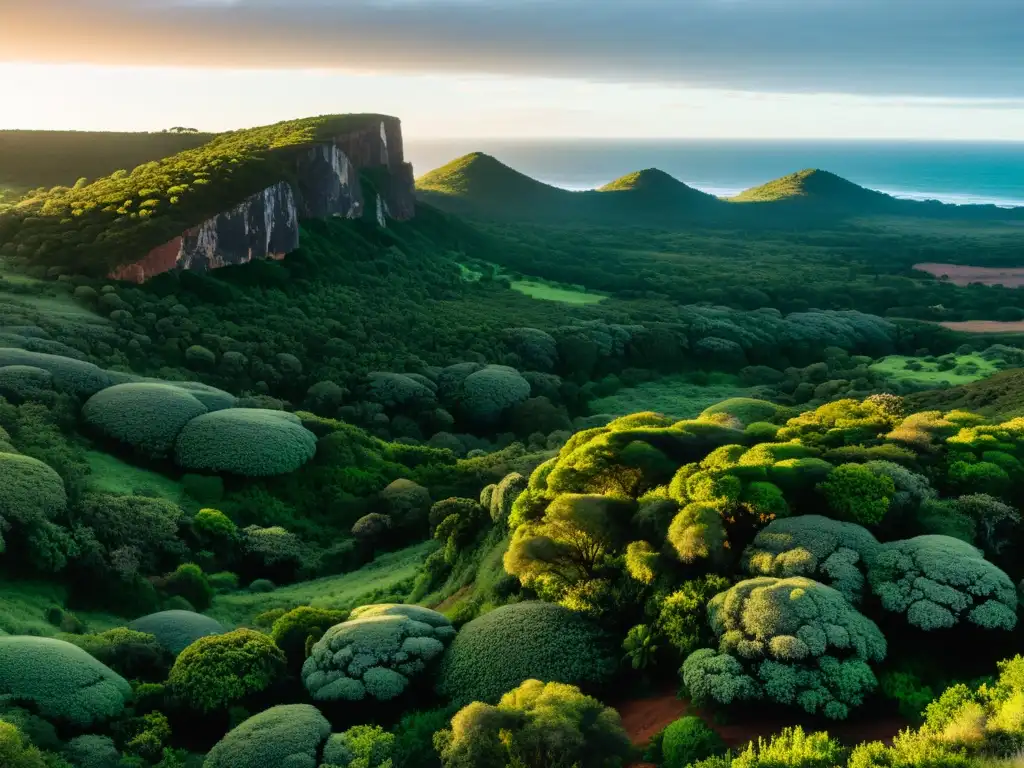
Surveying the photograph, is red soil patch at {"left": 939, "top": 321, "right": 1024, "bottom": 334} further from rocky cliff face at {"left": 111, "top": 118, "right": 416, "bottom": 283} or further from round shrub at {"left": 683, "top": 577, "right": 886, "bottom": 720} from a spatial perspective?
round shrub at {"left": 683, "top": 577, "right": 886, "bottom": 720}

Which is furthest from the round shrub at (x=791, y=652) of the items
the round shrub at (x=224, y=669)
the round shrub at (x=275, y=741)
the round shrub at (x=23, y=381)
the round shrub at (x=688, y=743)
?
the round shrub at (x=23, y=381)

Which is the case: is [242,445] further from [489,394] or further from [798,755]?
[798,755]

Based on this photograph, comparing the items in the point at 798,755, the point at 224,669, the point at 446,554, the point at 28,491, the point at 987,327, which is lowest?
the point at 446,554

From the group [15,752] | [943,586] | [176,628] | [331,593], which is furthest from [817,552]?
[331,593]

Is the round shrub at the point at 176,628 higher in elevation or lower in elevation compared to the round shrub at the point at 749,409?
lower

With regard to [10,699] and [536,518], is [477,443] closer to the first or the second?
[536,518]

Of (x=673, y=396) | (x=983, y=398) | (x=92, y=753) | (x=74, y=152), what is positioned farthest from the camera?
(x=74, y=152)

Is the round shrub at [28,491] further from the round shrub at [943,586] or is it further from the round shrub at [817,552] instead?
the round shrub at [943,586]

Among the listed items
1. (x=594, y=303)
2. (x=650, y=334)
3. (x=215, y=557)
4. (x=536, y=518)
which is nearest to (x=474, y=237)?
(x=594, y=303)
